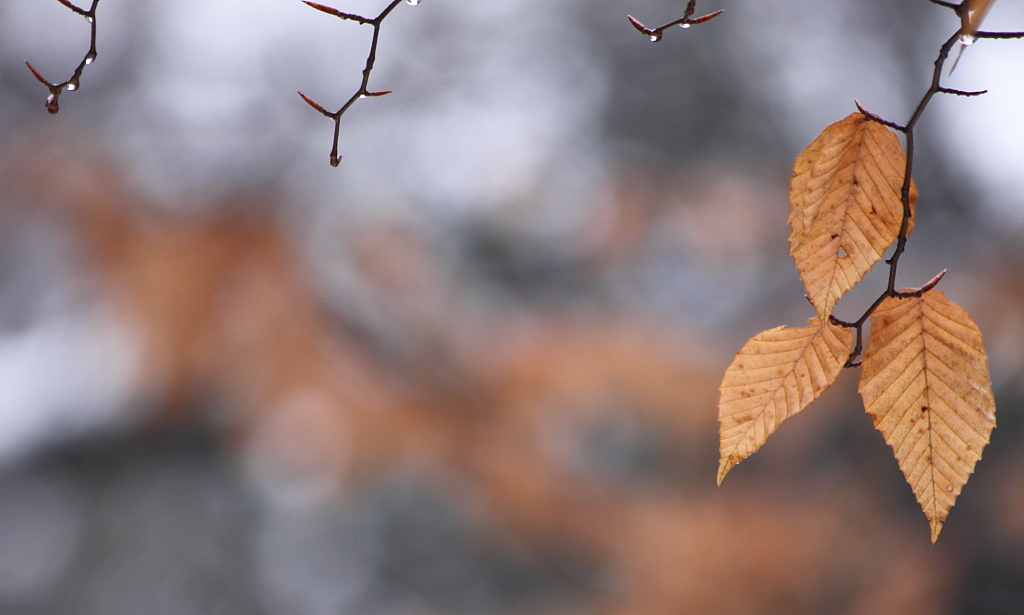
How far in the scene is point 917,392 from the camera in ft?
1.50

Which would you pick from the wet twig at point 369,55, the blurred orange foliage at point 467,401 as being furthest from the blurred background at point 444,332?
the wet twig at point 369,55

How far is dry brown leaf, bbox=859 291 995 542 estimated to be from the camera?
45 centimetres

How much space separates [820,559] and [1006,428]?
695mm

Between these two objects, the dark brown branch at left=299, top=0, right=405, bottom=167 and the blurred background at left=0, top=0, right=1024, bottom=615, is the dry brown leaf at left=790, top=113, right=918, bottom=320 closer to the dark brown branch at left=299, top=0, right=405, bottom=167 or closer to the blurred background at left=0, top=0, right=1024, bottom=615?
the dark brown branch at left=299, top=0, right=405, bottom=167

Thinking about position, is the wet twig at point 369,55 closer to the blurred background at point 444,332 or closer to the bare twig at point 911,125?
the bare twig at point 911,125

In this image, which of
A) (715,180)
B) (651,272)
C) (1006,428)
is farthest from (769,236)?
(1006,428)

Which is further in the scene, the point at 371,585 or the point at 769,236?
the point at 769,236

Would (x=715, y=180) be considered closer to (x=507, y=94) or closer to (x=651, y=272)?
(x=651, y=272)

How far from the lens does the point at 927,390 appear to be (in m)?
0.46

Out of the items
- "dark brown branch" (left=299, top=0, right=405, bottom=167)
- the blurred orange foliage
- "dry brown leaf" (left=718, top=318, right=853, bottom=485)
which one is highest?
"dark brown branch" (left=299, top=0, right=405, bottom=167)

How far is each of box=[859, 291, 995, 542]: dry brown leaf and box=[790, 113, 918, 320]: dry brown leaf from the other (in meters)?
0.05

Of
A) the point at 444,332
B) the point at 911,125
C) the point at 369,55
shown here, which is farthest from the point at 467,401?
the point at 911,125

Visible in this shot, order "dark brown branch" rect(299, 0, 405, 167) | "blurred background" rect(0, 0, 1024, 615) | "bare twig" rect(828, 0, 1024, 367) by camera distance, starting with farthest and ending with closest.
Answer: "blurred background" rect(0, 0, 1024, 615) < "dark brown branch" rect(299, 0, 405, 167) < "bare twig" rect(828, 0, 1024, 367)

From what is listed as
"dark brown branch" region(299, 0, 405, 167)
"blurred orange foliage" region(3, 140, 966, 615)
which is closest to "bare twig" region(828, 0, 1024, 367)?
"dark brown branch" region(299, 0, 405, 167)
